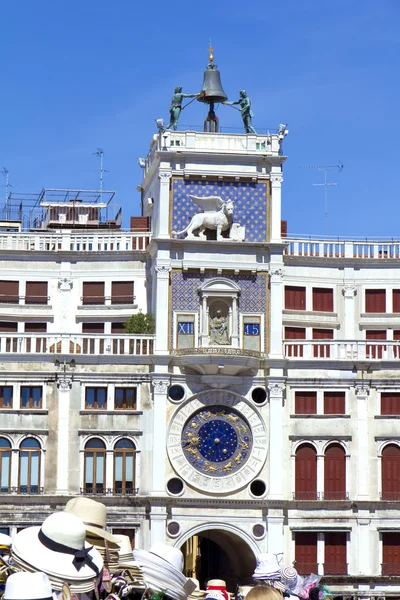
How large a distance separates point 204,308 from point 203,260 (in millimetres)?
2332

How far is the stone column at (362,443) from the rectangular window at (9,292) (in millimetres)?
16685

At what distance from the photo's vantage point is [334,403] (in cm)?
6812

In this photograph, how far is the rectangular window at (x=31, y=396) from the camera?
6675 cm

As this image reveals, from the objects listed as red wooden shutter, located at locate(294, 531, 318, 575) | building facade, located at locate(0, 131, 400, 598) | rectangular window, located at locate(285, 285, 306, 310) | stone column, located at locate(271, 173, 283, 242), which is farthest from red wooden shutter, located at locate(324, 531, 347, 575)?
stone column, located at locate(271, 173, 283, 242)

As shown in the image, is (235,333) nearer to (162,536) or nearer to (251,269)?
(251,269)

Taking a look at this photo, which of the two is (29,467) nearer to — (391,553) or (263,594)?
(391,553)

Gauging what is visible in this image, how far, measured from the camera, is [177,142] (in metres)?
69.9

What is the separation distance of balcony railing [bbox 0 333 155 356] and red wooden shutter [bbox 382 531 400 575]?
1350 cm

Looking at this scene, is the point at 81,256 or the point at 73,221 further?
the point at 73,221

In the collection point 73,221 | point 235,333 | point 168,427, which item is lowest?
point 168,427

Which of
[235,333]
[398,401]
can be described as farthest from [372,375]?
[235,333]

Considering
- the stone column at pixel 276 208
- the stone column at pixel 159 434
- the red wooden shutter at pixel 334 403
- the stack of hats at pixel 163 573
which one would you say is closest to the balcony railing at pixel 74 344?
the stone column at pixel 159 434

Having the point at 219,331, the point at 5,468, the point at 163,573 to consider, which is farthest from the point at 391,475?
the point at 163,573

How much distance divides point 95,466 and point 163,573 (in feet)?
133
